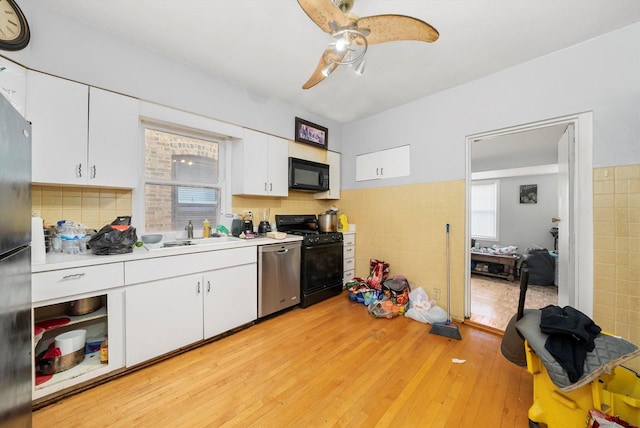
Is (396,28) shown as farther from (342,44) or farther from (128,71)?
(128,71)

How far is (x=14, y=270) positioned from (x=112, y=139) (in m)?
1.55

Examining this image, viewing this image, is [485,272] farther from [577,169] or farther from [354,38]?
[354,38]

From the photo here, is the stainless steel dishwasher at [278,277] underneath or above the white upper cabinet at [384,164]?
underneath

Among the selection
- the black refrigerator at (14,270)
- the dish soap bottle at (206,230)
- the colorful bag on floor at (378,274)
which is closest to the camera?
the black refrigerator at (14,270)

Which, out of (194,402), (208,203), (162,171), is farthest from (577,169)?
(162,171)

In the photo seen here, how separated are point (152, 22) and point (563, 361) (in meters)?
3.41

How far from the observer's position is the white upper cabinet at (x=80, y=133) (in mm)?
1633

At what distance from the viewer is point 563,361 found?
112 centimetres

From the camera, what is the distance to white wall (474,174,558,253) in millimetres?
4863

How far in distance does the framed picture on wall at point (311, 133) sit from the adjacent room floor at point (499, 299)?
3066mm

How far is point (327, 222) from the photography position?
356cm

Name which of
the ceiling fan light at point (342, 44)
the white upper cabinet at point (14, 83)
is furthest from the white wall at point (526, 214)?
the white upper cabinet at point (14, 83)

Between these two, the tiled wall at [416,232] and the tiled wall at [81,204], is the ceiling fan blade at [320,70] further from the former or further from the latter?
the tiled wall at [81,204]

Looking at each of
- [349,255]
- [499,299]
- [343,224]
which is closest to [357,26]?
[343,224]
